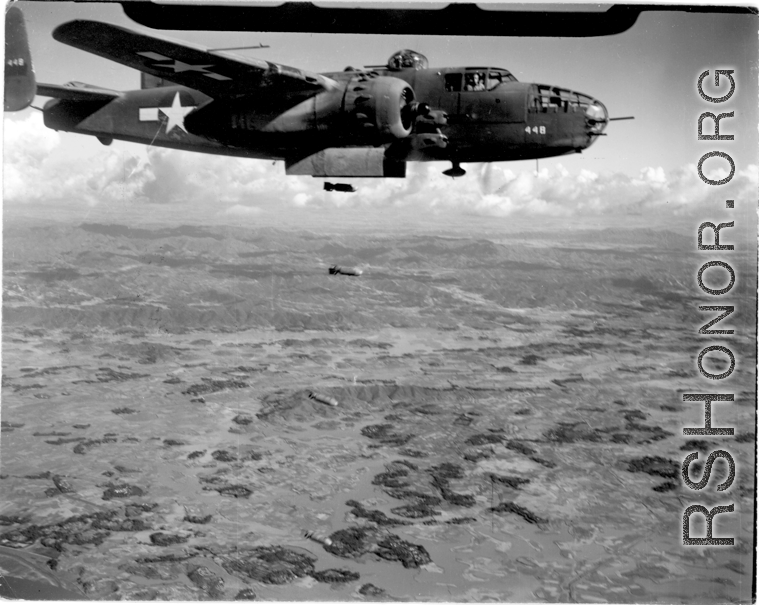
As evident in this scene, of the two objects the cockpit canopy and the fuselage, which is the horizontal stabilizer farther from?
the cockpit canopy

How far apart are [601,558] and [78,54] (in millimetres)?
21462

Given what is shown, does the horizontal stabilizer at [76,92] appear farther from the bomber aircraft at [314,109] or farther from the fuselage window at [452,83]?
the fuselage window at [452,83]

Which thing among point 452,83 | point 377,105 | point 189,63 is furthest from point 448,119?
point 189,63

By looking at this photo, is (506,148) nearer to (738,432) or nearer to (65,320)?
(738,432)

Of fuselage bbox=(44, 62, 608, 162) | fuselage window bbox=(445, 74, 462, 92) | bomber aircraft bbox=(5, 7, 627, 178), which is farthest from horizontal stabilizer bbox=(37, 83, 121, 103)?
fuselage window bbox=(445, 74, 462, 92)

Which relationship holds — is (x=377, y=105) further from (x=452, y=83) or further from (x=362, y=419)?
(x=362, y=419)

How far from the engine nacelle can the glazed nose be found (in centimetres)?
442

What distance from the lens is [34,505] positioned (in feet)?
84.0

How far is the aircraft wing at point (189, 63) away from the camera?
1046 cm

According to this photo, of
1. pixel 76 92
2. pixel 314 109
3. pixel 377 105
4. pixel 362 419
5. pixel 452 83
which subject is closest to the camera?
pixel 377 105

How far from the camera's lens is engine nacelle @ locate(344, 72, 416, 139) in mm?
12094

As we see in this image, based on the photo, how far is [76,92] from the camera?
45.7 feet

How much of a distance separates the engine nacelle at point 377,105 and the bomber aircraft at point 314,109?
Result: 20mm

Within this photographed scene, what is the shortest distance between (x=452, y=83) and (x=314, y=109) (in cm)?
329
